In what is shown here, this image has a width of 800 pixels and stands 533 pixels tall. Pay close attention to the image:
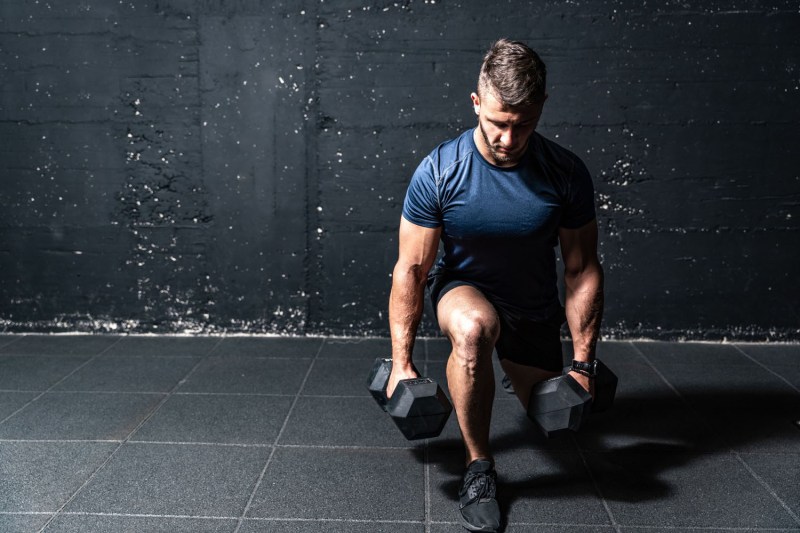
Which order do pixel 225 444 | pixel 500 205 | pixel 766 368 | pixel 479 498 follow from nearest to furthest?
pixel 479 498
pixel 500 205
pixel 225 444
pixel 766 368

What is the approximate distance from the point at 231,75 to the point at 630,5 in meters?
1.77

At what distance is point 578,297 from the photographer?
2.04 meters

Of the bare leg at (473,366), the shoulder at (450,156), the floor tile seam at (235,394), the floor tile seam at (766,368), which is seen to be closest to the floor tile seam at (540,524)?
the bare leg at (473,366)

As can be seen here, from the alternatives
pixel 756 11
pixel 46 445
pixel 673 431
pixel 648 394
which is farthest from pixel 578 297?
pixel 756 11

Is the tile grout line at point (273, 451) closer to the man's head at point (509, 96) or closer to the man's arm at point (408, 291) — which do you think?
the man's arm at point (408, 291)

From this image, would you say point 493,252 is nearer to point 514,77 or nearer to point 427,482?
point 514,77

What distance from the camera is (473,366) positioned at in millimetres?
1859

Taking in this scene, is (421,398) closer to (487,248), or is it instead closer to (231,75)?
(487,248)

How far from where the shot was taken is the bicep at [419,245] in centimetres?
198

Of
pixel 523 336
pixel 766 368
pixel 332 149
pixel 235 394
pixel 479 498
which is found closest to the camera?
pixel 479 498

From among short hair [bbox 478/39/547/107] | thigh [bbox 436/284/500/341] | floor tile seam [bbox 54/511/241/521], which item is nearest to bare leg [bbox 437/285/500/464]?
thigh [bbox 436/284/500/341]

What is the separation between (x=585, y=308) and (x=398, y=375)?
555 mm

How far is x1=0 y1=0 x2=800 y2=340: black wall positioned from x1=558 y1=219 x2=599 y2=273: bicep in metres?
1.29

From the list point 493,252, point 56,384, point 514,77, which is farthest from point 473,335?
point 56,384
